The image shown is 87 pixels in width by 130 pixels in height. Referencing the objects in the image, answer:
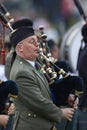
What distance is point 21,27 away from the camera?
27.0 feet

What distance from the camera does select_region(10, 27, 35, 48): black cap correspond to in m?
8.06

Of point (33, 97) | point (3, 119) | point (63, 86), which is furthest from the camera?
point (63, 86)

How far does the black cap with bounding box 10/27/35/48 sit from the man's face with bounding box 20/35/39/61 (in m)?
0.05

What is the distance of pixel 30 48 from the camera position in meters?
7.95

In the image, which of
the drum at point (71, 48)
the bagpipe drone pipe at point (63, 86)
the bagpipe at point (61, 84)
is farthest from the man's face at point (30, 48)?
the drum at point (71, 48)

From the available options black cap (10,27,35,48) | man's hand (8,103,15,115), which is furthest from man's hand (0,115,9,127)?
black cap (10,27,35,48)

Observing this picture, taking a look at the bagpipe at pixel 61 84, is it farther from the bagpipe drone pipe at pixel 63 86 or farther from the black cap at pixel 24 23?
the black cap at pixel 24 23

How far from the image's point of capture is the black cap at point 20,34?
8.06 m

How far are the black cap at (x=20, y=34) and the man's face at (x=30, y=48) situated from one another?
5cm

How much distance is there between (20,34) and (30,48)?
23 cm

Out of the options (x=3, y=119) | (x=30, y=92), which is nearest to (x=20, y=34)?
(x=30, y=92)

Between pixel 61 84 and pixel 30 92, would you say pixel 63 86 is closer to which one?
pixel 61 84

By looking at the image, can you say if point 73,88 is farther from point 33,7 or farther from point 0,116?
point 33,7

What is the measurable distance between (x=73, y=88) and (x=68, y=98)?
0.42 feet
